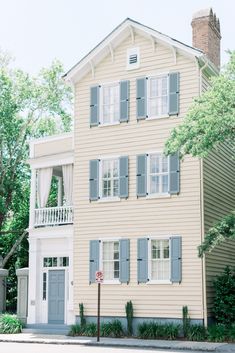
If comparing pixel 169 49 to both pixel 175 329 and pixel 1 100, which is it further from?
pixel 1 100

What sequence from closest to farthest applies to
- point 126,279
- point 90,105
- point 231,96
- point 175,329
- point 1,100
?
point 231,96
point 175,329
point 126,279
point 90,105
point 1,100

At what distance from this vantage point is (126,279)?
A: 78.8 feet

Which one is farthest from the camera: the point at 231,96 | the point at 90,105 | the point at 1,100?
the point at 1,100

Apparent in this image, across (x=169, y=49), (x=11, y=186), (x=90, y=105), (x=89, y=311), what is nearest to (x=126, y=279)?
(x=89, y=311)

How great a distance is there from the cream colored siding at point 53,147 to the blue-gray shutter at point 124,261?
4821mm

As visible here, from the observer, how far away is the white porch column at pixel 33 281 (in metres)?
26.2

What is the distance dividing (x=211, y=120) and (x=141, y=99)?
20.8 feet

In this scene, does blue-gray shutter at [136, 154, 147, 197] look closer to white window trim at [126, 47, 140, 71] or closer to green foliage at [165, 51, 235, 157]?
white window trim at [126, 47, 140, 71]

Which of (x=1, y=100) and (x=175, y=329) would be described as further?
(x=1, y=100)

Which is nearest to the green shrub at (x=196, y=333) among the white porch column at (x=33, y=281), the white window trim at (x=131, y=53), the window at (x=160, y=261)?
the window at (x=160, y=261)

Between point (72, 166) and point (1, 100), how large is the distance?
10.5 m

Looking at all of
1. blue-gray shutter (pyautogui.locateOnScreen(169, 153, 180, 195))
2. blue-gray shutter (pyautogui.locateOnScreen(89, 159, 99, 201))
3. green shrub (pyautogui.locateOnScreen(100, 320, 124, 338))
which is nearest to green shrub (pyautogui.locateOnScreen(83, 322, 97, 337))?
green shrub (pyautogui.locateOnScreen(100, 320, 124, 338))

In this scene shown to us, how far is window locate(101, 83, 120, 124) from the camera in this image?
25656 millimetres

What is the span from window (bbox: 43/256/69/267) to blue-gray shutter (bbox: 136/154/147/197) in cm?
466
